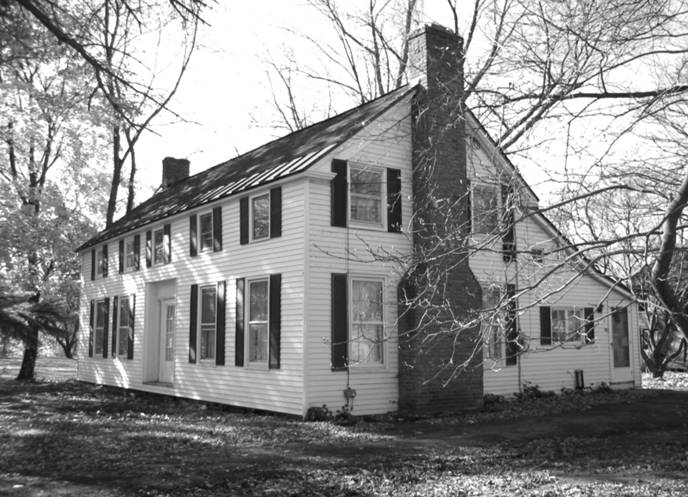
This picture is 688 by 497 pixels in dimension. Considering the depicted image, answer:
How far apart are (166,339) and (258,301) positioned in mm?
5897

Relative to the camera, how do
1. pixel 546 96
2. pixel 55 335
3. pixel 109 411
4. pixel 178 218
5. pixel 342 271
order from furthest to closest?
pixel 178 218
pixel 109 411
pixel 342 271
pixel 546 96
pixel 55 335

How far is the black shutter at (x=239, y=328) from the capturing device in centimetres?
1543

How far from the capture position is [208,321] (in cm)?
1712

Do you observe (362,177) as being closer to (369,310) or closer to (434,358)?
(369,310)

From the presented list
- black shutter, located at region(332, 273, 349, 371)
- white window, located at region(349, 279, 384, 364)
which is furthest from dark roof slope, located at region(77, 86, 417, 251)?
white window, located at region(349, 279, 384, 364)

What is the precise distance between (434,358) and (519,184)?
8.30 metres

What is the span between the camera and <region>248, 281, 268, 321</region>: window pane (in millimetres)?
15086

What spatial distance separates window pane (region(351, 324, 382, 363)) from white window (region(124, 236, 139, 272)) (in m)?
9.65

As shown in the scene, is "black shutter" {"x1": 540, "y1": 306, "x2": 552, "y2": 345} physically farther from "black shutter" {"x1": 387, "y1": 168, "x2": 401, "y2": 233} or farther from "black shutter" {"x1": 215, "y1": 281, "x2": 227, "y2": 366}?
"black shutter" {"x1": 215, "y1": 281, "x2": 227, "y2": 366}

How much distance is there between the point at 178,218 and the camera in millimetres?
18781

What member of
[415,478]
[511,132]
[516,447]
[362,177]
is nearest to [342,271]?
[362,177]

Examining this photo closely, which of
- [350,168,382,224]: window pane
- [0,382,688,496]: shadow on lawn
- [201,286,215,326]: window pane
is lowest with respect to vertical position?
[0,382,688,496]: shadow on lawn

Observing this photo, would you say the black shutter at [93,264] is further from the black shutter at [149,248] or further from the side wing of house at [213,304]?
the black shutter at [149,248]

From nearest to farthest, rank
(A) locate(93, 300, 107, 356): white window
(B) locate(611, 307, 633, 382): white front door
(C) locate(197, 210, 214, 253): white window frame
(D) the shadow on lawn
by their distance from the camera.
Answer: (D) the shadow on lawn
(C) locate(197, 210, 214, 253): white window frame
(B) locate(611, 307, 633, 382): white front door
(A) locate(93, 300, 107, 356): white window
